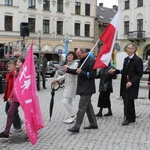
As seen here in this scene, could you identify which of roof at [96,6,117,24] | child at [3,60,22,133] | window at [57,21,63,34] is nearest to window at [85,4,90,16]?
roof at [96,6,117,24]

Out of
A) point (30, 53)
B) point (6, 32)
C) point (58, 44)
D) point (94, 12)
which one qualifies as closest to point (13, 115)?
point (30, 53)

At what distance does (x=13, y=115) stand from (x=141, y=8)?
142 ft

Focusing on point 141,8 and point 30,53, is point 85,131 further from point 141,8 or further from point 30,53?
point 141,8

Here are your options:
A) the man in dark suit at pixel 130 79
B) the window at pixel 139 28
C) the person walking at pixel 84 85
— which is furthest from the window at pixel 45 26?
the person walking at pixel 84 85

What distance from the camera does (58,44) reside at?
161 ft

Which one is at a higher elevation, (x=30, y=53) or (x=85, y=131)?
(x=30, y=53)

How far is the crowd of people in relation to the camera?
22.8ft

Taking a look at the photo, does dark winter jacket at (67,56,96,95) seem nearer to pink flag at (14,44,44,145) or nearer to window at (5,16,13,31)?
pink flag at (14,44,44,145)

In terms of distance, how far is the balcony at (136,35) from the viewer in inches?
1843

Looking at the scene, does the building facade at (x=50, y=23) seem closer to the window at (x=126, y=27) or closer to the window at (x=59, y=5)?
the window at (x=59, y=5)

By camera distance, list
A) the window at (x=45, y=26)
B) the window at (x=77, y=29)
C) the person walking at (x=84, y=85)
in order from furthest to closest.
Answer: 1. the window at (x=77, y=29)
2. the window at (x=45, y=26)
3. the person walking at (x=84, y=85)

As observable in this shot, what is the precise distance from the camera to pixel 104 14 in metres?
59.2

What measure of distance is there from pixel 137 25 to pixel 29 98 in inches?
1714

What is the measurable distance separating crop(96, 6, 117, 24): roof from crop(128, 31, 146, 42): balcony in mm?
7675
